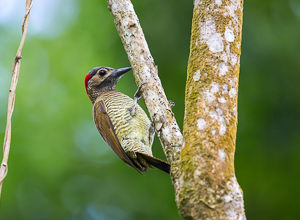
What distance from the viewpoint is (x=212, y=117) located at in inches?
79.5

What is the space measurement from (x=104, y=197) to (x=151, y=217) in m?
1.01

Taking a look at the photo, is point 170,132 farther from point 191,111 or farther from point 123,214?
point 123,214

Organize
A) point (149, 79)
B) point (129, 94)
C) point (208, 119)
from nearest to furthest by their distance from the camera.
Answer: point (208, 119) → point (149, 79) → point (129, 94)

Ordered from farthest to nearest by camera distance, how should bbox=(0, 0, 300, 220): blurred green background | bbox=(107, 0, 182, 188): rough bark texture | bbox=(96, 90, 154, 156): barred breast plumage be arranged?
bbox=(0, 0, 300, 220): blurred green background
bbox=(96, 90, 154, 156): barred breast plumage
bbox=(107, 0, 182, 188): rough bark texture

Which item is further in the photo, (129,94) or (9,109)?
(129,94)

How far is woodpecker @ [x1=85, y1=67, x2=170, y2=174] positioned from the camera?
143 inches

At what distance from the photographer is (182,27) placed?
6258mm

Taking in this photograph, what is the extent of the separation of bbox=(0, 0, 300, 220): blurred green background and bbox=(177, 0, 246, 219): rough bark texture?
3540 mm

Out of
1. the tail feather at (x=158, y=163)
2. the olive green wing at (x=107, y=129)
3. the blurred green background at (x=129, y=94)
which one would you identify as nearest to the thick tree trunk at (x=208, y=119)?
the tail feather at (x=158, y=163)

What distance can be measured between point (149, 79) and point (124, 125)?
1.36 m

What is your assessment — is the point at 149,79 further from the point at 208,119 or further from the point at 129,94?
the point at 129,94

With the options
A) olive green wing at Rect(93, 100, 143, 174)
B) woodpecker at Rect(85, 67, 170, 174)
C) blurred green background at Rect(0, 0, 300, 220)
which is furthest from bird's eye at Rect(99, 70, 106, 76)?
blurred green background at Rect(0, 0, 300, 220)

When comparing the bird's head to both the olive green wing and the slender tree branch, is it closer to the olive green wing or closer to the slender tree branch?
the olive green wing

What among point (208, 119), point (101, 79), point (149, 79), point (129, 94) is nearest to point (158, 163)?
point (149, 79)
